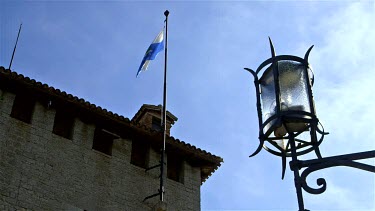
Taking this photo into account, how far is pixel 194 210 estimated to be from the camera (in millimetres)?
16094

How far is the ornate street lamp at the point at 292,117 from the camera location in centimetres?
438

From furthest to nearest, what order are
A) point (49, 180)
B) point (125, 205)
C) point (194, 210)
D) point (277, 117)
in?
point (194, 210), point (125, 205), point (49, 180), point (277, 117)

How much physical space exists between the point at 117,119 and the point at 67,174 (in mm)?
2299

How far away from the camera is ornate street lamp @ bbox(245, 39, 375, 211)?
4379 millimetres

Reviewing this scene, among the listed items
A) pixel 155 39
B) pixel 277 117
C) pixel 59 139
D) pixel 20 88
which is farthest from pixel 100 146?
pixel 277 117

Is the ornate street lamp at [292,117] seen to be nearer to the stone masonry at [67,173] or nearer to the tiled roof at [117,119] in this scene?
the stone masonry at [67,173]

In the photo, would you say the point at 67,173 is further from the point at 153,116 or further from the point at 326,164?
the point at 326,164

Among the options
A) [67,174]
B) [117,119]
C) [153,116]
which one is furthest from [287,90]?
[153,116]

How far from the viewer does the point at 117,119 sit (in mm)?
15875

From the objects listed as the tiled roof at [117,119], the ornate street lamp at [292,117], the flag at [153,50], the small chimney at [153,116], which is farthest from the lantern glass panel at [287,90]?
the small chimney at [153,116]

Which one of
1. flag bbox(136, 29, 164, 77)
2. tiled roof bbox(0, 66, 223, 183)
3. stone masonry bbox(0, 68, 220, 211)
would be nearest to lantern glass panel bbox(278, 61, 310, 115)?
stone masonry bbox(0, 68, 220, 211)

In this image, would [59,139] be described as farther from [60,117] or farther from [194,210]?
[194,210]

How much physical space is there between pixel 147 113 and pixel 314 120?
1426cm

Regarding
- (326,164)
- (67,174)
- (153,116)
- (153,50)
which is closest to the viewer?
(326,164)
